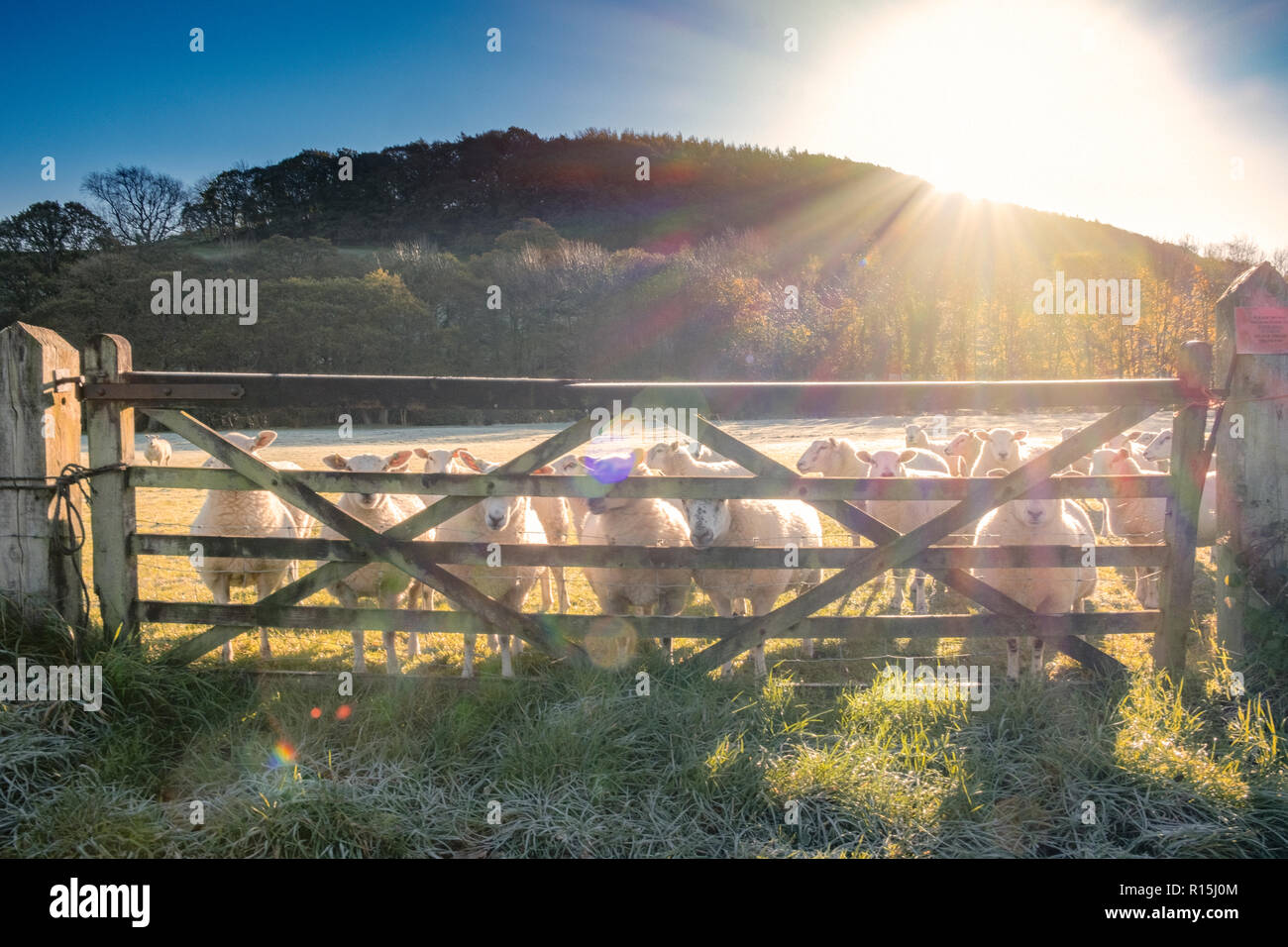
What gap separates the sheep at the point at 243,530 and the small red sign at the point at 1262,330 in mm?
6866

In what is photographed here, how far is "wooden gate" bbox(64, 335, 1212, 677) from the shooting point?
4.13 metres

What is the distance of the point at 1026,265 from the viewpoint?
6072 cm

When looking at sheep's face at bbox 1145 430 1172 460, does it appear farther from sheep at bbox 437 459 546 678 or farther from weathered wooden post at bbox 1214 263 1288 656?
sheep at bbox 437 459 546 678

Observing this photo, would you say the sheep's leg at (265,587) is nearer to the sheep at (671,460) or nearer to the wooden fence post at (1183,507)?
the sheep at (671,460)

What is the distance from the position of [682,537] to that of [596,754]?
9.11 feet

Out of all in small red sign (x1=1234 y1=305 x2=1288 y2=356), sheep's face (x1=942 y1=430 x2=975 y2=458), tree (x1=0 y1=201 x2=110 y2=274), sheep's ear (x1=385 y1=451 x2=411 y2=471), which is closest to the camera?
small red sign (x1=1234 y1=305 x2=1288 y2=356)

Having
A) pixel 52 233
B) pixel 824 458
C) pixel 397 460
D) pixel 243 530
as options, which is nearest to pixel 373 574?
pixel 397 460

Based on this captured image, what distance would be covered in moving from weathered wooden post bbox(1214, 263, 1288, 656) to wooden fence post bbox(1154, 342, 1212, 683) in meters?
0.58

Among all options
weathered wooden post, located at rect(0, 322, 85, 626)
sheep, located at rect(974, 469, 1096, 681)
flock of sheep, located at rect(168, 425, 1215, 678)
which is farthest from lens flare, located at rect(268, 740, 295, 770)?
sheep, located at rect(974, 469, 1096, 681)

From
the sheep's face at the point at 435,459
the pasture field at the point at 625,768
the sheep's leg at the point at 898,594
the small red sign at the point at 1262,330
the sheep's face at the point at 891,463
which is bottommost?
the sheep's leg at the point at 898,594

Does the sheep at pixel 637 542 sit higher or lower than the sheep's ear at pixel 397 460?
lower

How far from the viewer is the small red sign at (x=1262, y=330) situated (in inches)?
178

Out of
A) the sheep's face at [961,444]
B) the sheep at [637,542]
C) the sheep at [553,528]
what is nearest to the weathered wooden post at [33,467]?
the sheep at [637,542]

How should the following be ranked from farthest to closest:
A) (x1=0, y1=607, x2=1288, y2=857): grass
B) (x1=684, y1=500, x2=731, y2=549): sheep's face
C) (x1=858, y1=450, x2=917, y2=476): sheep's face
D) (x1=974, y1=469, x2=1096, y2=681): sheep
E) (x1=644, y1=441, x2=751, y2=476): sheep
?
(x1=858, y1=450, x2=917, y2=476): sheep's face, (x1=644, y1=441, x2=751, y2=476): sheep, (x1=974, y1=469, x2=1096, y2=681): sheep, (x1=684, y1=500, x2=731, y2=549): sheep's face, (x1=0, y1=607, x2=1288, y2=857): grass
